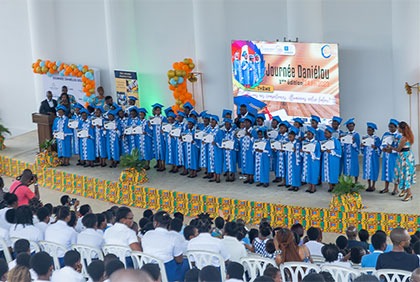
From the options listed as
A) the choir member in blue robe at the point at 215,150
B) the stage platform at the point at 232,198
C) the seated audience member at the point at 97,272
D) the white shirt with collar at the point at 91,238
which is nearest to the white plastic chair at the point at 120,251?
the white shirt with collar at the point at 91,238

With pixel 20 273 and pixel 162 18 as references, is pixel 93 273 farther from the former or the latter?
pixel 162 18

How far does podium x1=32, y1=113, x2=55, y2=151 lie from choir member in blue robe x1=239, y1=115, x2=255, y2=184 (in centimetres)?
416

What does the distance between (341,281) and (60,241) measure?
127 inches

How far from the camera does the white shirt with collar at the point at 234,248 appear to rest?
9305 mm

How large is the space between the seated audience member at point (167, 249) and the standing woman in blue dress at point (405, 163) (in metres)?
5.24

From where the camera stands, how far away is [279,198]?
14.2m

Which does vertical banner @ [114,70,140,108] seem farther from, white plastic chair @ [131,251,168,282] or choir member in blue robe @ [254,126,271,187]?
white plastic chair @ [131,251,168,282]

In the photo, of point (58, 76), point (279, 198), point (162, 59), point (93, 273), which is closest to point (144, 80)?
point (162, 59)

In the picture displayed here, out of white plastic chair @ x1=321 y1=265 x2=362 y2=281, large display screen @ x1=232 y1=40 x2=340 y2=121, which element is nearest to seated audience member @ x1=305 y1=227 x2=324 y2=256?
white plastic chair @ x1=321 y1=265 x2=362 y2=281

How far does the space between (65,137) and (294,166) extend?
4.59m

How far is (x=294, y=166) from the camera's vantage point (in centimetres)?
1447

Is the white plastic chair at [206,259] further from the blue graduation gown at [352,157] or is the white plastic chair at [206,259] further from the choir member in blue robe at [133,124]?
the choir member in blue robe at [133,124]

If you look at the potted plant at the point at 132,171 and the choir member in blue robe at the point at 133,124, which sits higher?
the choir member in blue robe at the point at 133,124

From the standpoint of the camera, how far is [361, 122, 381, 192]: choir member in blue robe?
13.8 metres
